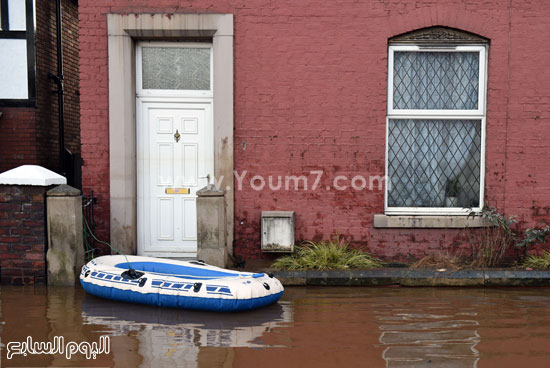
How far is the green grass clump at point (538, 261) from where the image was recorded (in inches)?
276

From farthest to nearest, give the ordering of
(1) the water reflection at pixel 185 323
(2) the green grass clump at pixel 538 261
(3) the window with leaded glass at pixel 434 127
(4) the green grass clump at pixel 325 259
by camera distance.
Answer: (3) the window with leaded glass at pixel 434 127
(2) the green grass clump at pixel 538 261
(4) the green grass clump at pixel 325 259
(1) the water reflection at pixel 185 323

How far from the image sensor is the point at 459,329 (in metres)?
4.87

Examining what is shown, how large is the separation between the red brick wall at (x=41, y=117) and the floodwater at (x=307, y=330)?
10.3 feet

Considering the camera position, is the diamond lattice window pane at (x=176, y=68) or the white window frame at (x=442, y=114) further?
the diamond lattice window pane at (x=176, y=68)

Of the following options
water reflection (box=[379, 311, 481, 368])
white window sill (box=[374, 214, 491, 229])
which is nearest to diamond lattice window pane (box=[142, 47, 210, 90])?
white window sill (box=[374, 214, 491, 229])

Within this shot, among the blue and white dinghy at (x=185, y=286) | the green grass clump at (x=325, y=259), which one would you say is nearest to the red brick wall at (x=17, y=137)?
the blue and white dinghy at (x=185, y=286)

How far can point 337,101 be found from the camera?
7.33m

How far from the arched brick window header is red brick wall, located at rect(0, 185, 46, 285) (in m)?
5.54

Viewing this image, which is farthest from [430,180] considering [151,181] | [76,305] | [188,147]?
[76,305]

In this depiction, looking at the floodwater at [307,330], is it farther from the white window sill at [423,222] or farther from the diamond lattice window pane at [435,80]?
the diamond lattice window pane at [435,80]

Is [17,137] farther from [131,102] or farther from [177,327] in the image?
[177,327]

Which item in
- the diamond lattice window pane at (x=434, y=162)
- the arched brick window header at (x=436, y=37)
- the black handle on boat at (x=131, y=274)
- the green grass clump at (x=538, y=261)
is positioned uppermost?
the arched brick window header at (x=436, y=37)

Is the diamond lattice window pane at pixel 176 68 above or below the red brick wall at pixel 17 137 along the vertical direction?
above

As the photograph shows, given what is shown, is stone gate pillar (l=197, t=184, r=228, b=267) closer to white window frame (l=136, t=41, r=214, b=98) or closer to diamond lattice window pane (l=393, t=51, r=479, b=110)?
white window frame (l=136, t=41, r=214, b=98)
